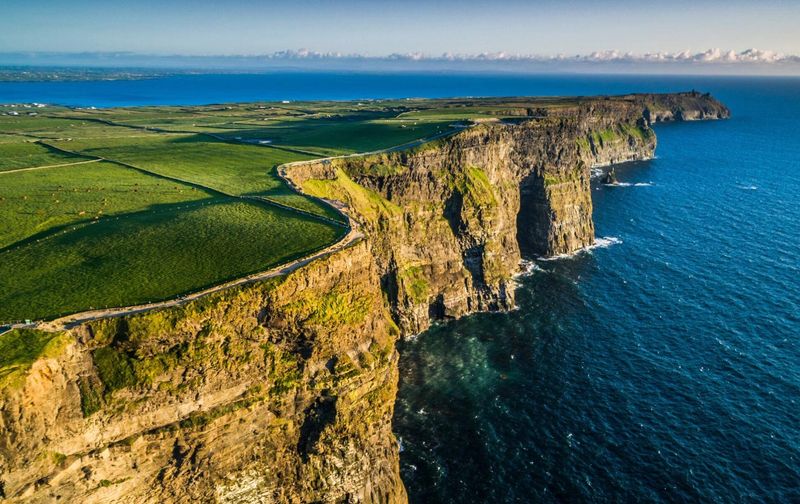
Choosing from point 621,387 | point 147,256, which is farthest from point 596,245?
point 147,256

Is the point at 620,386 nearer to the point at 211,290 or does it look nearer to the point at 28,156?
the point at 211,290

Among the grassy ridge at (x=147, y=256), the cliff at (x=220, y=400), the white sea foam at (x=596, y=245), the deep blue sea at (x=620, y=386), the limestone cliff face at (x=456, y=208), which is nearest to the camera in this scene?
the cliff at (x=220, y=400)

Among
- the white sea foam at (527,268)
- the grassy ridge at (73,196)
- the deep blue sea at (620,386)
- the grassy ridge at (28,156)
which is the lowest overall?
the deep blue sea at (620,386)

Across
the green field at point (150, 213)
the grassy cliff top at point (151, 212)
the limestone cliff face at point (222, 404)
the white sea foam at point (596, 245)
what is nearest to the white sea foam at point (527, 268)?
the white sea foam at point (596, 245)

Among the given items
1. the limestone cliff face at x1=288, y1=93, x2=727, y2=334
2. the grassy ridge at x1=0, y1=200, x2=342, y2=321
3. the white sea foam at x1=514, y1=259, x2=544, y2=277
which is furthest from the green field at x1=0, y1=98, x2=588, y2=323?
the white sea foam at x1=514, y1=259, x2=544, y2=277

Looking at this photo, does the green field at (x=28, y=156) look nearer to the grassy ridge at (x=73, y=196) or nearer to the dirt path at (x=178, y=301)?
the grassy ridge at (x=73, y=196)
